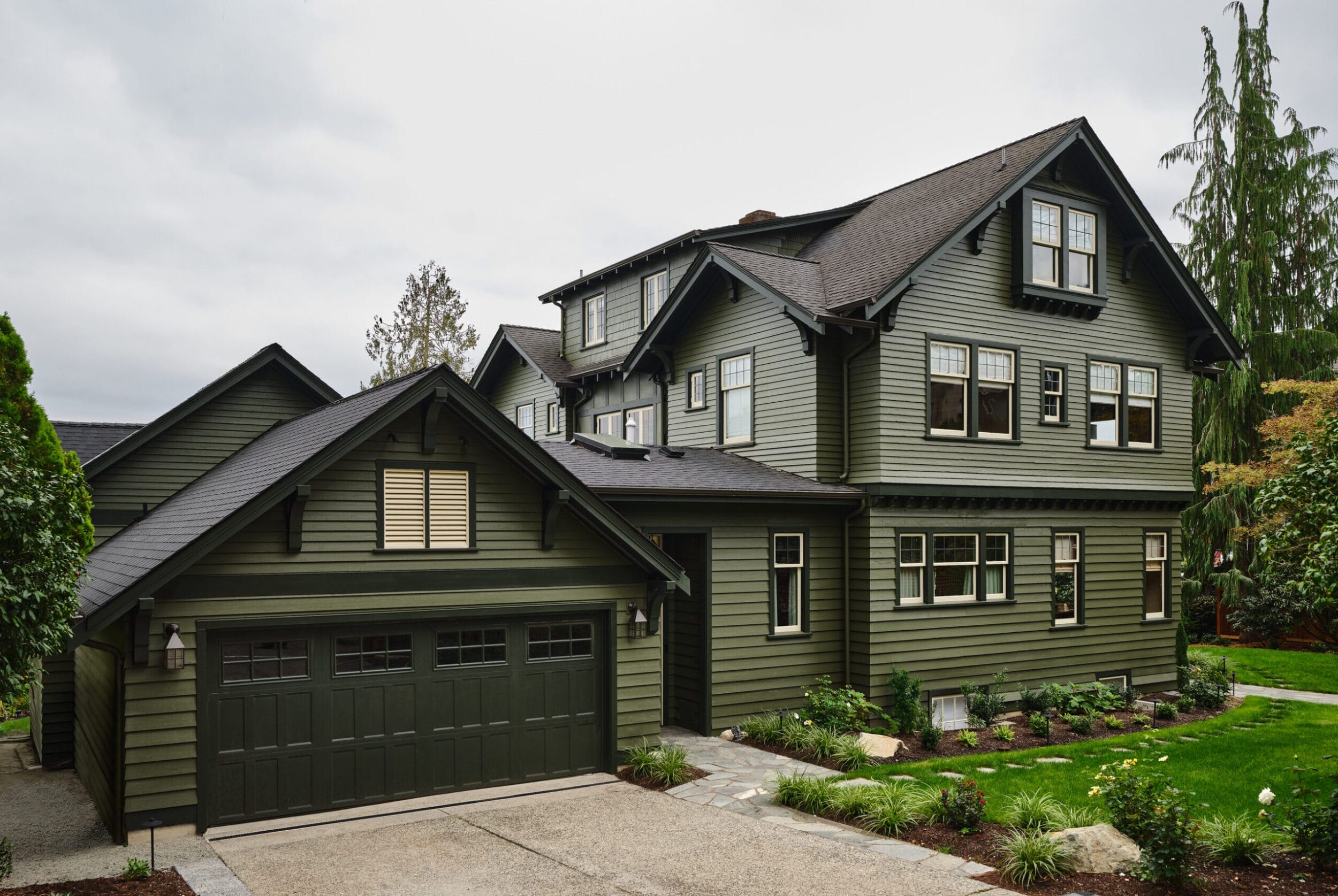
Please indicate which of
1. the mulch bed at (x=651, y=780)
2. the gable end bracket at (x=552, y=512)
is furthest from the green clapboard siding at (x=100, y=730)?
the mulch bed at (x=651, y=780)

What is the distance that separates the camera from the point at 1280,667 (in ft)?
79.4

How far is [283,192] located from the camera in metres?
58.3

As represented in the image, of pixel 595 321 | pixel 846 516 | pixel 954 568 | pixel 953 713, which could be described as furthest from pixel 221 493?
pixel 595 321

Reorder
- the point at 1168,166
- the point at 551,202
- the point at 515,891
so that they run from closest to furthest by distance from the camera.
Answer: the point at 515,891 → the point at 1168,166 → the point at 551,202

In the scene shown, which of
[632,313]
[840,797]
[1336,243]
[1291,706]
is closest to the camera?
[840,797]

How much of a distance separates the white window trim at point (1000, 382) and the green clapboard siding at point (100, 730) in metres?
13.5

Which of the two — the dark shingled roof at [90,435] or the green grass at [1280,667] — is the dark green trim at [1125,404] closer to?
the green grass at [1280,667]

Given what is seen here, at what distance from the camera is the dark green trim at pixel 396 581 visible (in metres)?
10.7

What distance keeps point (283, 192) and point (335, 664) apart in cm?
5323

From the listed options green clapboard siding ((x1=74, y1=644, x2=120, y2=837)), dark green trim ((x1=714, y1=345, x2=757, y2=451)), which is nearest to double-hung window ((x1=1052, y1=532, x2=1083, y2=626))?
dark green trim ((x1=714, y1=345, x2=757, y2=451))

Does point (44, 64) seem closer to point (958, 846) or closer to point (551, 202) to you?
point (958, 846)

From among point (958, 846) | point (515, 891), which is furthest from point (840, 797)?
point (515, 891)

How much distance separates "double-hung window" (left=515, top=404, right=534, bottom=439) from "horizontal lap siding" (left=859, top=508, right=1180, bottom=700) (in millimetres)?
12623

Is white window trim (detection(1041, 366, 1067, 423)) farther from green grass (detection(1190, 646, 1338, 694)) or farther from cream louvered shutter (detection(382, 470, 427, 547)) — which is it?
cream louvered shutter (detection(382, 470, 427, 547))
